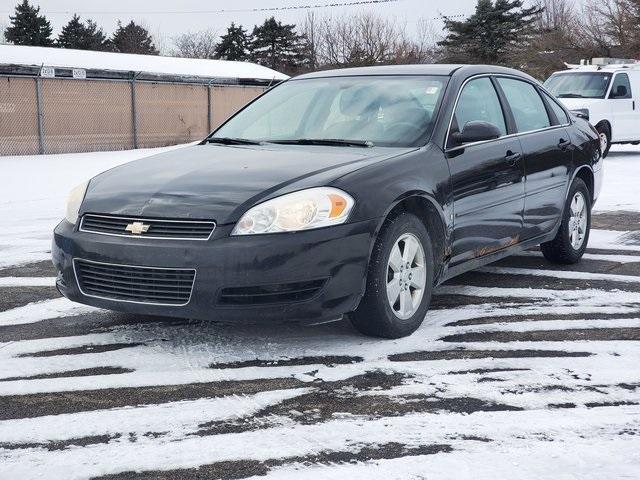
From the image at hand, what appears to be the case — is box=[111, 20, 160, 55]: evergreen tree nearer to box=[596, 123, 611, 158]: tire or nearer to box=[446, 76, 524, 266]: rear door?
box=[596, 123, 611, 158]: tire

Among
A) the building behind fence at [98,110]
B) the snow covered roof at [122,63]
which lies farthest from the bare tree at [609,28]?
the building behind fence at [98,110]

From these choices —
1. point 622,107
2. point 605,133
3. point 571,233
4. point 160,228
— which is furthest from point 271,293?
point 622,107

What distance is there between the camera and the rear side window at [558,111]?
23.0 ft

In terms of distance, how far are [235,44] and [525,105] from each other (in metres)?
63.3

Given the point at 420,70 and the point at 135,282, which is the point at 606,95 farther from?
the point at 135,282

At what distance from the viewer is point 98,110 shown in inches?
889

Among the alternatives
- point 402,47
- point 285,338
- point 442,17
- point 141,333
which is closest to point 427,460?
point 285,338

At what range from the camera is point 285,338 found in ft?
16.1

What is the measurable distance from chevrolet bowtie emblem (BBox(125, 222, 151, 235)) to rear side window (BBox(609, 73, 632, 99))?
1608 cm

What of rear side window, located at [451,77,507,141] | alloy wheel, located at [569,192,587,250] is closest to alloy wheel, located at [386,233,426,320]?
rear side window, located at [451,77,507,141]

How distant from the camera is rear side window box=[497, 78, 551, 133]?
20.9ft

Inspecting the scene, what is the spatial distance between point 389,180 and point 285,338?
40.5 inches

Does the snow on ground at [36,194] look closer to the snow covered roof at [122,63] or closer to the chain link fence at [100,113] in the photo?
the chain link fence at [100,113]

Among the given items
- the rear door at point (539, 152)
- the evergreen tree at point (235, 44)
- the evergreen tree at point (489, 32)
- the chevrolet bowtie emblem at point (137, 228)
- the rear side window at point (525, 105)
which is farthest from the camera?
the evergreen tree at point (235, 44)
